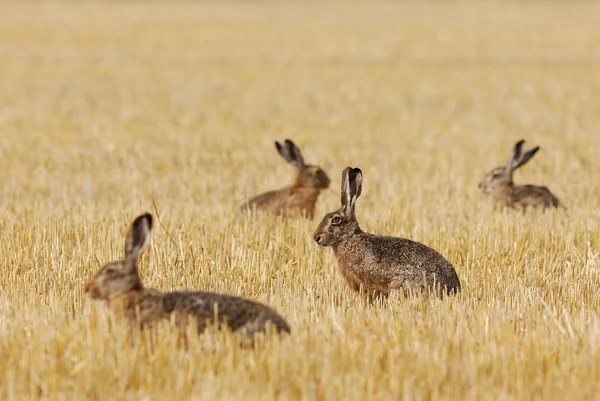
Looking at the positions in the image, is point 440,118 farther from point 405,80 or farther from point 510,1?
point 510,1

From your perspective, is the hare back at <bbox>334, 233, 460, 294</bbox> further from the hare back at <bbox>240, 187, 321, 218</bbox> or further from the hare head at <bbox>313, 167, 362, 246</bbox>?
the hare back at <bbox>240, 187, 321, 218</bbox>

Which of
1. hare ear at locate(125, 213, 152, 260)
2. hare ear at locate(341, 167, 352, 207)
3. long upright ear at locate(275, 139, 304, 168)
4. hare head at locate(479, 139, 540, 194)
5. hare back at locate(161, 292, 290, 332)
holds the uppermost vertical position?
long upright ear at locate(275, 139, 304, 168)

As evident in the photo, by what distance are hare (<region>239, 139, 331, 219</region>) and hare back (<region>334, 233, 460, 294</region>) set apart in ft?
9.22

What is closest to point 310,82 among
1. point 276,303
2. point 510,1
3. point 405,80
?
point 405,80

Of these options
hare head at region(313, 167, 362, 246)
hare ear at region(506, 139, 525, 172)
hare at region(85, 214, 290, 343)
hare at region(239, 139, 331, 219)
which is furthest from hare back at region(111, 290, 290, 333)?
hare ear at region(506, 139, 525, 172)

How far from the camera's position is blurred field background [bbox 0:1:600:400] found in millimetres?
4488

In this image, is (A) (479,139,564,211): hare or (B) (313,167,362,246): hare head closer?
(B) (313,167,362,246): hare head

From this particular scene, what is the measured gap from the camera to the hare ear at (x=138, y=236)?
4.88m

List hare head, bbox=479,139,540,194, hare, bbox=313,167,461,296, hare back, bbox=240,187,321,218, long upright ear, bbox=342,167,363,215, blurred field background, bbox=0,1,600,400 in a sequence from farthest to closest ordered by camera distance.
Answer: hare head, bbox=479,139,540,194 < hare back, bbox=240,187,321,218 < long upright ear, bbox=342,167,363,215 < hare, bbox=313,167,461,296 < blurred field background, bbox=0,1,600,400

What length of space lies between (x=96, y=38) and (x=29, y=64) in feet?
31.1

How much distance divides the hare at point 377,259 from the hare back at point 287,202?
103 inches

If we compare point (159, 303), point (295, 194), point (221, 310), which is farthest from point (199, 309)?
point (295, 194)

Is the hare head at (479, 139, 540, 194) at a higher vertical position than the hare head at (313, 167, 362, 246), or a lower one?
higher

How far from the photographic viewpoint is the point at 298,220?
8.61 meters
